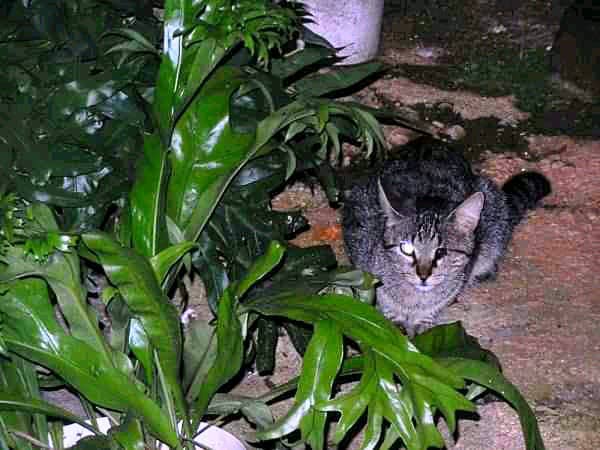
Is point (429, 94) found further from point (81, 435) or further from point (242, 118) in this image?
point (81, 435)

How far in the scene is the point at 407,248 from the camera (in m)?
3.51

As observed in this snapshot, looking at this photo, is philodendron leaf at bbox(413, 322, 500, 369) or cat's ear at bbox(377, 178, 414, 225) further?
cat's ear at bbox(377, 178, 414, 225)

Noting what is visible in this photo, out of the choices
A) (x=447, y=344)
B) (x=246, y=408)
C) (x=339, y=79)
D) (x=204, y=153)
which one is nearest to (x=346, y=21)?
(x=339, y=79)

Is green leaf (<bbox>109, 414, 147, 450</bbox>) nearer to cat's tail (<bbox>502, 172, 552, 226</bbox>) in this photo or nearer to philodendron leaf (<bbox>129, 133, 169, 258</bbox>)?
philodendron leaf (<bbox>129, 133, 169, 258</bbox>)

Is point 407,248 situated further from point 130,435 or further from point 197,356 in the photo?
point 130,435

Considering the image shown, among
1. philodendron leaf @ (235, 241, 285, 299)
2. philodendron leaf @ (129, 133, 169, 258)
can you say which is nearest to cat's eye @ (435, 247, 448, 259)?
philodendron leaf @ (235, 241, 285, 299)

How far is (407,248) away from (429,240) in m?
0.10

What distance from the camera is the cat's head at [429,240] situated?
3465 millimetres

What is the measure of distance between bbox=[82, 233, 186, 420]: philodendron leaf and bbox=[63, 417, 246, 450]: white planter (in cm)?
31

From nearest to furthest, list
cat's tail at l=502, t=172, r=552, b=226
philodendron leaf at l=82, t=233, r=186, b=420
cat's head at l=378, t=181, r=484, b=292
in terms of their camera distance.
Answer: philodendron leaf at l=82, t=233, r=186, b=420 → cat's head at l=378, t=181, r=484, b=292 → cat's tail at l=502, t=172, r=552, b=226

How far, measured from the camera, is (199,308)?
3789 millimetres

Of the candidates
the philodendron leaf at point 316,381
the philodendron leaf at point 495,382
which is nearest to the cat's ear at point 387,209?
the philodendron leaf at point 495,382

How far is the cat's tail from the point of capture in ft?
13.7

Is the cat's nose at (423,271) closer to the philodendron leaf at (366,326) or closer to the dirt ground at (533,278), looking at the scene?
the dirt ground at (533,278)
